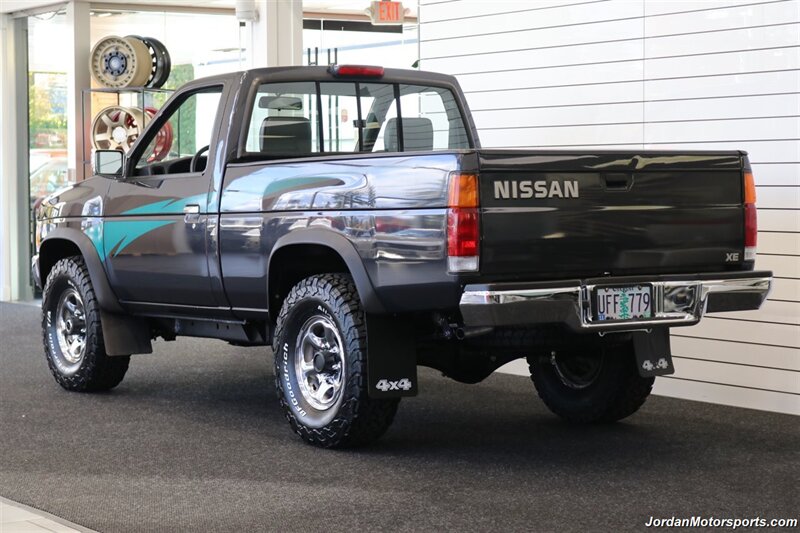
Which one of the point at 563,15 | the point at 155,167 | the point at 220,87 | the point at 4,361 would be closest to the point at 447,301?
the point at 220,87

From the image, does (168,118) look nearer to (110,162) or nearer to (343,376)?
(110,162)

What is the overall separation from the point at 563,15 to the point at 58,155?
7373mm

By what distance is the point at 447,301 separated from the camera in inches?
204

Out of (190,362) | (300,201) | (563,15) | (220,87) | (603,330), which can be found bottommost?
(190,362)

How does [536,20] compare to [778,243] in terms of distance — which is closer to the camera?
[778,243]

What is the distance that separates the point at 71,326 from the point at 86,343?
0.32 metres

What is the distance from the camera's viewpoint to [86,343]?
7531 mm

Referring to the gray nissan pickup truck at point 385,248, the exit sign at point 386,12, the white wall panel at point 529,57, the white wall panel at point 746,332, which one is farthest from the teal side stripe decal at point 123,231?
the exit sign at point 386,12

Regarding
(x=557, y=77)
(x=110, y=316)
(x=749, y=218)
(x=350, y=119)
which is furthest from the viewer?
(x=557, y=77)

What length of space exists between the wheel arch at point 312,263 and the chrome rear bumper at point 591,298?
0.61 meters

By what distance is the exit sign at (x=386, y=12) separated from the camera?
1492cm

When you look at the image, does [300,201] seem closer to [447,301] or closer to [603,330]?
[447,301]

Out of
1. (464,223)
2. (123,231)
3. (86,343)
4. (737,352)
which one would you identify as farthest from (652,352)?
(86,343)

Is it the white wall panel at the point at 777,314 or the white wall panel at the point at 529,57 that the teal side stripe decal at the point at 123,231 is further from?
the white wall panel at the point at 777,314
